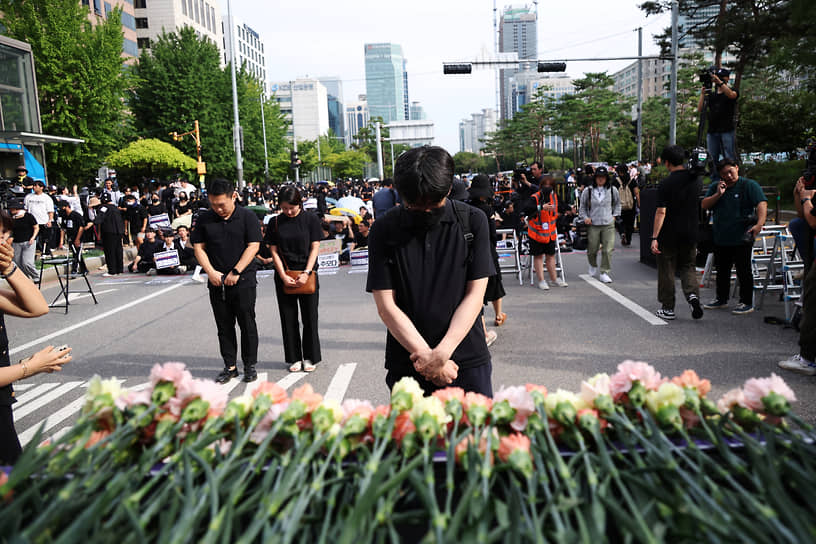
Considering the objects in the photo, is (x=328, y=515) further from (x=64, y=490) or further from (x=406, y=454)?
(x=64, y=490)

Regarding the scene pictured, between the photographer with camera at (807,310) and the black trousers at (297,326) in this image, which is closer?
the photographer with camera at (807,310)

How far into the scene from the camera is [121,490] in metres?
1.50

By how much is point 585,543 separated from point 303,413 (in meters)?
0.85

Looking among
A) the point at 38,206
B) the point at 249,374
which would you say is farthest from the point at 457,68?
the point at 249,374

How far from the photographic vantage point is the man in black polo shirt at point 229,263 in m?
5.91

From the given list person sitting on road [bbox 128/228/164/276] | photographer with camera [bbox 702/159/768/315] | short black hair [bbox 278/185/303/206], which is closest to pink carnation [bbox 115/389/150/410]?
short black hair [bbox 278/185/303/206]

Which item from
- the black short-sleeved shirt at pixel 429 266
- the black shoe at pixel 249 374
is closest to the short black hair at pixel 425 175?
the black short-sleeved shirt at pixel 429 266

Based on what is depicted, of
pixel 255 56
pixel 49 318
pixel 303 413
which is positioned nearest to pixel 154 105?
pixel 49 318

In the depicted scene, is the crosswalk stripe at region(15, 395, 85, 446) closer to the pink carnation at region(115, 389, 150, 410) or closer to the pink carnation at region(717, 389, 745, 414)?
the pink carnation at region(115, 389, 150, 410)

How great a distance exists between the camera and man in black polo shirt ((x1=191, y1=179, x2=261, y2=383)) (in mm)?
5910

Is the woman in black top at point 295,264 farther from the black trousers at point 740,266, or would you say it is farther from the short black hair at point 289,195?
the black trousers at point 740,266

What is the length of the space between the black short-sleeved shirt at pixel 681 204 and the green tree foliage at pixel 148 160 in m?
31.3

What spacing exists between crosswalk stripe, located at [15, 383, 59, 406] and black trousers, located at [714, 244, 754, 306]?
794 cm

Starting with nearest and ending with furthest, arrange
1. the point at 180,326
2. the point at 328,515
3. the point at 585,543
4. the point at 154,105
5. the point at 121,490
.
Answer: the point at 585,543 → the point at 328,515 → the point at 121,490 → the point at 180,326 → the point at 154,105
